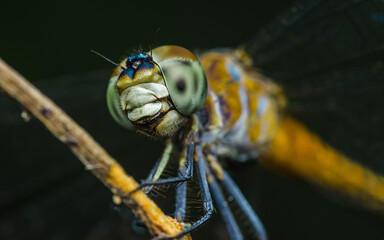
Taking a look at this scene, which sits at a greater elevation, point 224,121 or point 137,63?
point 137,63

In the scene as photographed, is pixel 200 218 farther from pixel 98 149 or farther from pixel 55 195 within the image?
pixel 55 195

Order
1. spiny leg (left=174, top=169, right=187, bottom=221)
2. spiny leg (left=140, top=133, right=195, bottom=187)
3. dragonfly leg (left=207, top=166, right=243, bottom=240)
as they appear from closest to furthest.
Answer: spiny leg (left=140, top=133, right=195, bottom=187), spiny leg (left=174, top=169, right=187, bottom=221), dragonfly leg (left=207, top=166, right=243, bottom=240)

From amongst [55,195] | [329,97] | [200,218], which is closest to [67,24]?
[55,195]

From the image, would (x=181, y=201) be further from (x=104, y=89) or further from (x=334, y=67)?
(x=334, y=67)

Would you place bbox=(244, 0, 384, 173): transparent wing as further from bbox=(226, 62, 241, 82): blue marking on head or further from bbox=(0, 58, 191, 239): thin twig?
bbox=(0, 58, 191, 239): thin twig

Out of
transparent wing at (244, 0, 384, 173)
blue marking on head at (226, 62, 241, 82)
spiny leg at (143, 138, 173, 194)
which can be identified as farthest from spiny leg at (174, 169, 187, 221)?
transparent wing at (244, 0, 384, 173)

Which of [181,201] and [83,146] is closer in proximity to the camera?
[83,146]


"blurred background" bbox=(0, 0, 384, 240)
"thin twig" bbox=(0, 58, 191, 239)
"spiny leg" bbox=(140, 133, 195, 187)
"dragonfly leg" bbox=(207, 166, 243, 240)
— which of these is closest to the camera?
"thin twig" bbox=(0, 58, 191, 239)

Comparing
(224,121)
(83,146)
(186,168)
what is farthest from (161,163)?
(83,146)
